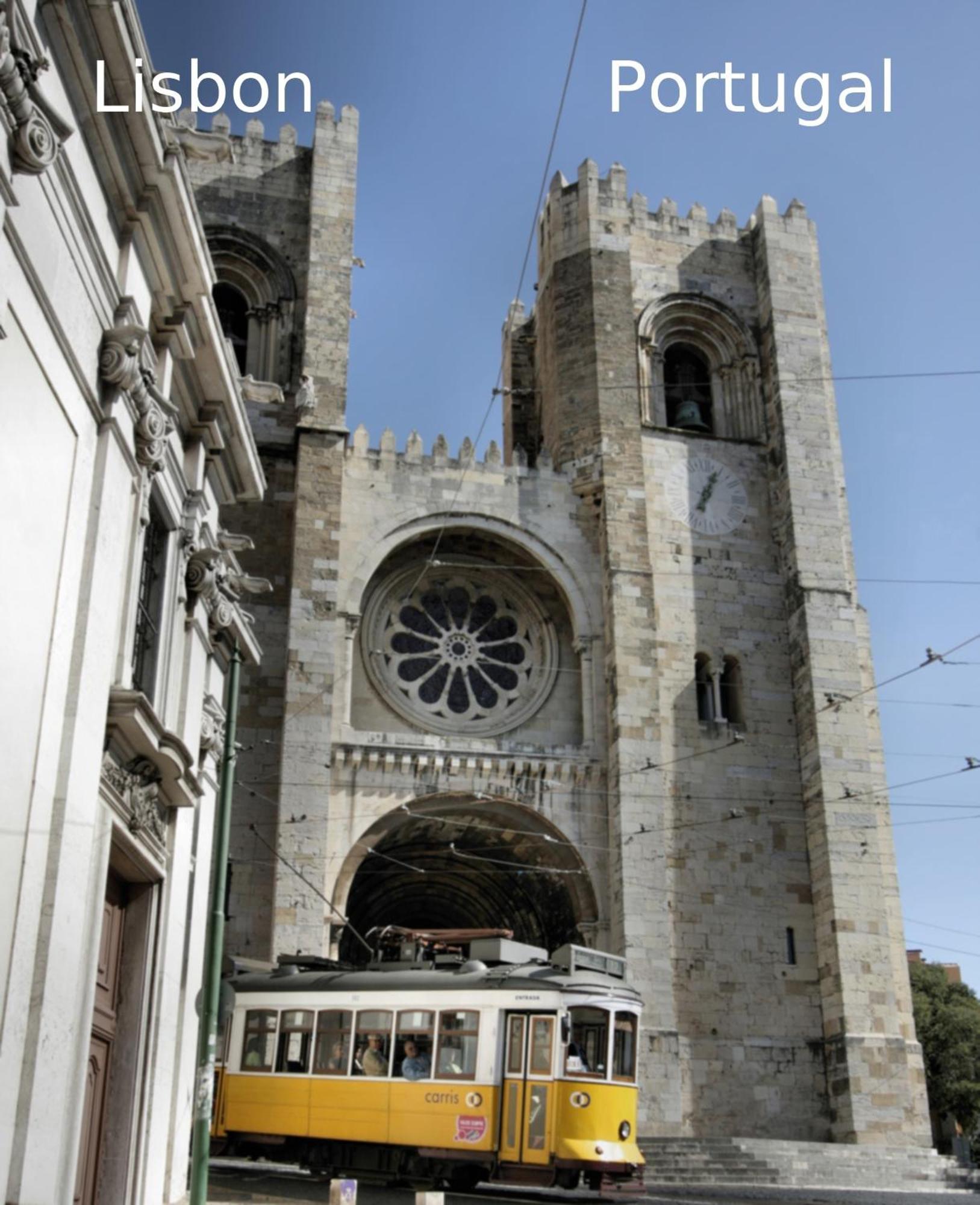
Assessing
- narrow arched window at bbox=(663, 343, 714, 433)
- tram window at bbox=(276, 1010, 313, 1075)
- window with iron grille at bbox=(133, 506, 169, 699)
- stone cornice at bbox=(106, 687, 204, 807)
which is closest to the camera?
stone cornice at bbox=(106, 687, 204, 807)

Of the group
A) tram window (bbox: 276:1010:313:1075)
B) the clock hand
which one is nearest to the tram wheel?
tram window (bbox: 276:1010:313:1075)

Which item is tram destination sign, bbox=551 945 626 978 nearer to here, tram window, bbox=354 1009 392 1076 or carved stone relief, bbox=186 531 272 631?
tram window, bbox=354 1009 392 1076

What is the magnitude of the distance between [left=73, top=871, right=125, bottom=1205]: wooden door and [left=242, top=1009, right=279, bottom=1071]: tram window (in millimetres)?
5032

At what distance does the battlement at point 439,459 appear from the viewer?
23922 mm

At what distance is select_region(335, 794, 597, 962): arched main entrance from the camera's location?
22.0m

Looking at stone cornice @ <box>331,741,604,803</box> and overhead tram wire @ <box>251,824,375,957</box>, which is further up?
stone cornice @ <box>331,741,604,803</box>

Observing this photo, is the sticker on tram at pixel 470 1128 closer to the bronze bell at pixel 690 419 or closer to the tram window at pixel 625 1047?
the tram window at pixel 625 1047

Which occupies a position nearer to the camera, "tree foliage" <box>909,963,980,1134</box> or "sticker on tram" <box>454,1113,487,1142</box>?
"sticker on tram" <box>454,1113,487,1142</box>

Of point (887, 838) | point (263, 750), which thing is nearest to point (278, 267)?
point (263, 750)

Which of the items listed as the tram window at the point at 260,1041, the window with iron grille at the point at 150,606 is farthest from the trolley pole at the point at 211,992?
the tram window at the point at 260,1041

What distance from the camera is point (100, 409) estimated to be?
834 centimetres

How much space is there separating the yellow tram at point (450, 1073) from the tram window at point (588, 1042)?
0.01m

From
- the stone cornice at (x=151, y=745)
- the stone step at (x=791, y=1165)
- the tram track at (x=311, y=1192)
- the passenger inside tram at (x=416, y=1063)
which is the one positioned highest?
the stone cornice at (x=151, y=745)

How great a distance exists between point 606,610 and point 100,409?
15.8m
